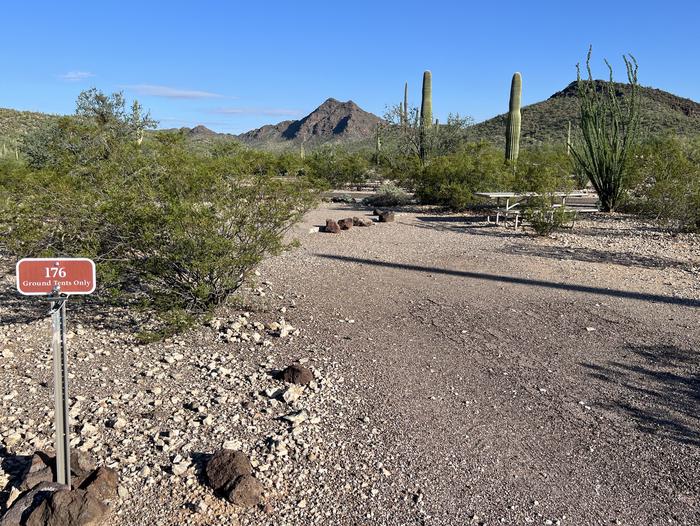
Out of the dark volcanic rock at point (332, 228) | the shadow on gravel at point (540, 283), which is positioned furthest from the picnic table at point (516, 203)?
the shadow on gravel at point (540, 283)

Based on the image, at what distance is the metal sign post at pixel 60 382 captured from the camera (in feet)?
10.4

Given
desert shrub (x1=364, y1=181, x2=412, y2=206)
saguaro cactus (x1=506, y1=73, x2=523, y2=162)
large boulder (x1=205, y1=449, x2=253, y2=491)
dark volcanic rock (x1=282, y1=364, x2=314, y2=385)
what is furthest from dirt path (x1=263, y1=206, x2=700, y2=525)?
saguaro cactus (x1=506, y1=73, x2=523, y2=162)

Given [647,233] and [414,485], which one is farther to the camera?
[647,233]

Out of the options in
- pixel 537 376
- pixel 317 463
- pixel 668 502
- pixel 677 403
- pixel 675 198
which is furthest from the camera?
pixel 675 198

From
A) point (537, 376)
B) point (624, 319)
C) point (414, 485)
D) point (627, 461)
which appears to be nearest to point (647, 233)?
point (624, 319)

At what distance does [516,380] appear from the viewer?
5500 millimetres

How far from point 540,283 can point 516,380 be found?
414 centimetres

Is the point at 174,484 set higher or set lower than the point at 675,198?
lower

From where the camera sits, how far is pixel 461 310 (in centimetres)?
779

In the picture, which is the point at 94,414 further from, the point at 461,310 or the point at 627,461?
the point at 461,310

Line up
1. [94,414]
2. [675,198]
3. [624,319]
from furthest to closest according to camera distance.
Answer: [675,198] → [624,319] → [94,414]

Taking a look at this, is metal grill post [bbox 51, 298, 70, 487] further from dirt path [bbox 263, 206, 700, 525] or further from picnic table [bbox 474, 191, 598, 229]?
picnic table [bbox 474, 191, 598, 229]

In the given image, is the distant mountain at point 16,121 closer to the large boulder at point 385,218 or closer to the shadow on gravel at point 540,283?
the large boulder at point 385,218

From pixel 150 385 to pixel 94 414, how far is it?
65cm
